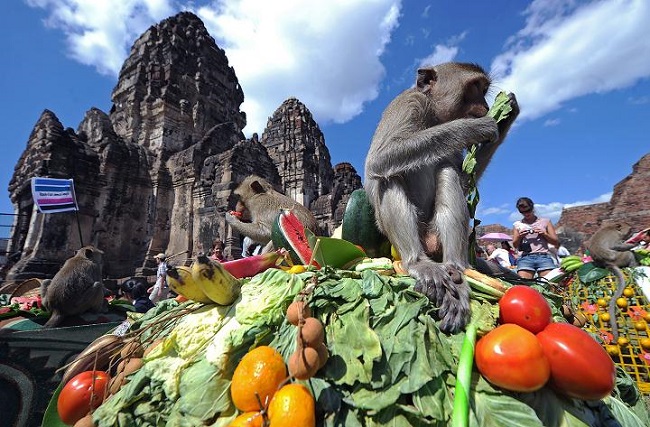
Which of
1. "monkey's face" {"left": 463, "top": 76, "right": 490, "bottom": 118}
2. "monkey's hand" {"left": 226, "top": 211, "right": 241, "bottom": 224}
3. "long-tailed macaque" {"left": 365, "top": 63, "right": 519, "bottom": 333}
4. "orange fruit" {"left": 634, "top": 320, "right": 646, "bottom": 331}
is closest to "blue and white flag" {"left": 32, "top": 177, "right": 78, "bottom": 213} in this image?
"monkey's hand" {"left": 226, "top": 211, "right": 241, "bottom": 224}

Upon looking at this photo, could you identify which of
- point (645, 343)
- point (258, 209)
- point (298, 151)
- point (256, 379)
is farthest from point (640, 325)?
point (298, 151)

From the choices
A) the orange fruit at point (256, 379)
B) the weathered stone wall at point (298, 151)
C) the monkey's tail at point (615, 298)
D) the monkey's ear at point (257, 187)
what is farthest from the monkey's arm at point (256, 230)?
the weathered stone wall at point (298, 151)

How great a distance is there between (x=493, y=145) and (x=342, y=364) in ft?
6.74

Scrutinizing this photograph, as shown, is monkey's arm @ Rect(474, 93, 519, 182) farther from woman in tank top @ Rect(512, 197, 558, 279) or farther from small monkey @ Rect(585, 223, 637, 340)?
woman in tank top @ Rect(512, 197, 558, 279)

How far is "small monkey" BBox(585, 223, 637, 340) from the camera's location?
3.73 m

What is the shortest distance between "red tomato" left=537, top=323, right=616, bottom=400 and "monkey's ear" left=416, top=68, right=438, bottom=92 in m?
2.00

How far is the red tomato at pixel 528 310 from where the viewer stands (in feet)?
4.54

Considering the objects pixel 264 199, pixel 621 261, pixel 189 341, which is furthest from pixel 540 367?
pixel 264 199

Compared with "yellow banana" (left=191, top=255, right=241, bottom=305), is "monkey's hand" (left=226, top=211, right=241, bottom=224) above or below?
above

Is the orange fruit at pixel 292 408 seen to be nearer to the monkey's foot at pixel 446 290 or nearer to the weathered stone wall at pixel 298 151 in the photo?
the monkey's foot at pixel 446 290

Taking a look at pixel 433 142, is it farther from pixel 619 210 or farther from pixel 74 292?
pixel 619 210

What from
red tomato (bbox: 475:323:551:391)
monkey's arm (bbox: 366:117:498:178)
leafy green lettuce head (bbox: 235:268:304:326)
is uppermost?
monkey's arm (bbox: 366:117:498:178)

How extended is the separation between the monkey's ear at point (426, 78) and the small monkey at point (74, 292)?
13.9ft

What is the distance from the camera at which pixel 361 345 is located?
4.51 feet
